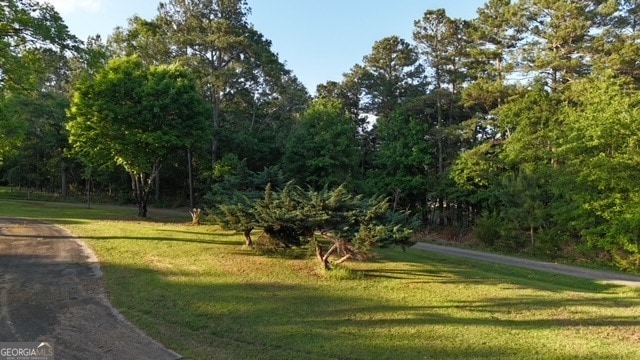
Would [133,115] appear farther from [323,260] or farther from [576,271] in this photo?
[576,271]

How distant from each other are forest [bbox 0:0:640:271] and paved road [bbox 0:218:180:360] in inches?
207

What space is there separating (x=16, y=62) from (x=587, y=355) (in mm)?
14732

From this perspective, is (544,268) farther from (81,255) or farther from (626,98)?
(81,255)

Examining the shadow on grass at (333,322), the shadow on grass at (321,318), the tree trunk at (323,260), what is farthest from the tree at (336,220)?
the shadow on grass at (333,322)

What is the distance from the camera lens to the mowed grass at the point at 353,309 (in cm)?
580

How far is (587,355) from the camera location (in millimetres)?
5637

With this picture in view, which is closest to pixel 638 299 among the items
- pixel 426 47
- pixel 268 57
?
pixel 426 47

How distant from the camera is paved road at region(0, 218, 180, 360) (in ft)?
18.3

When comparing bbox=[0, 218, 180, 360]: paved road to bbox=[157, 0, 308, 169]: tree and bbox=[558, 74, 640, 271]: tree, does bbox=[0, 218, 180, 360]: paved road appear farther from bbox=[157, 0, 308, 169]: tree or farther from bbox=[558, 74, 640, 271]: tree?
bbox=[157, 0, 308, 169]: tree

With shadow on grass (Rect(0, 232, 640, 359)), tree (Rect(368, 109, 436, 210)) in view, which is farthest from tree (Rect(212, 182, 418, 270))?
tree (Rect(368, 109, 436, 210))

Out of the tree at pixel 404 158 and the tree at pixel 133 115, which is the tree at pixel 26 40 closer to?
the tree at pixel 133 115

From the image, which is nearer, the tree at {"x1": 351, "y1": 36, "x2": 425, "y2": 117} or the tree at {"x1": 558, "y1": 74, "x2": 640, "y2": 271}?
the tree at {"x1": 558, "y1": 74, "x2": 640, "y2": 271}

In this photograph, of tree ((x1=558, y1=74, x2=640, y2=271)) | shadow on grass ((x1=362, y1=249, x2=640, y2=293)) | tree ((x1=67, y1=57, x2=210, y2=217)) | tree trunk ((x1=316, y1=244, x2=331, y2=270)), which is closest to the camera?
tree trunk ((x1=316, y1=244, x2=331, y2=270))

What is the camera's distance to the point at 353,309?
7512 mm
